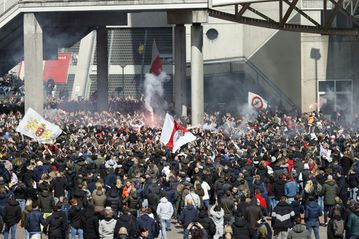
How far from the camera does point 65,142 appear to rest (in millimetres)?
40219

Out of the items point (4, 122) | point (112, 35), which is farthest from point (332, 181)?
point (112, 35)

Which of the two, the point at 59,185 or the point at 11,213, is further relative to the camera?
the point at 59,185

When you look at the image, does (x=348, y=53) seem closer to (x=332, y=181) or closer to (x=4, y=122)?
(x=4, y=122)

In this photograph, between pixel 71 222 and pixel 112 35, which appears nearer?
pixel 71 222

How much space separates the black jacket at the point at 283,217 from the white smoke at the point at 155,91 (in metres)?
38.9

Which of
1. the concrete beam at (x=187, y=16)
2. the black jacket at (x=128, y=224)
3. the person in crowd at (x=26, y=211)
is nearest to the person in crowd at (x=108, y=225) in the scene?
the black jacket at (x=128, y=224)

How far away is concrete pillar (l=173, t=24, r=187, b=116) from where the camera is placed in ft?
182

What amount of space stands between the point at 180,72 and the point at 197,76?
2669mm

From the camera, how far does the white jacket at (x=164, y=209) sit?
27.3m

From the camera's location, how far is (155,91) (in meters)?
71.9

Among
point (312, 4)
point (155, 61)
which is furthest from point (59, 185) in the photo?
point (312, 4)

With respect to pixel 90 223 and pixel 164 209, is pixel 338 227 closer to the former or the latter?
pixel 164 209

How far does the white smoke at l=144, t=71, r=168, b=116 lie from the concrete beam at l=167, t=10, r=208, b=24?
415 inches

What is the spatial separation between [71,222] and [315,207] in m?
4.96
